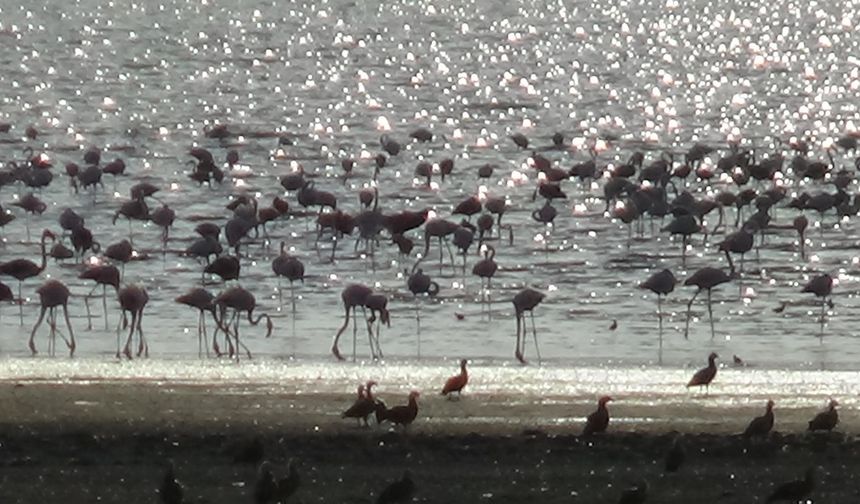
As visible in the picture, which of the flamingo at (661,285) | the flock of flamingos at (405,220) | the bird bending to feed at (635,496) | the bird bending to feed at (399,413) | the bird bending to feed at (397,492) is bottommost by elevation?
the bird bending to feed at (635,496)

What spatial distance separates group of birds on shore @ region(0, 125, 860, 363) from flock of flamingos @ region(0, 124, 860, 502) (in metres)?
0.02

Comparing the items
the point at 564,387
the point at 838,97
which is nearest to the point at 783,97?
the point at 838,97

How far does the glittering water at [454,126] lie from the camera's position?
648 inches

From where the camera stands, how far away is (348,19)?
48344 millimetres

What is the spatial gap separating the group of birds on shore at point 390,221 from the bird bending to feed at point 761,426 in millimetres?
3350

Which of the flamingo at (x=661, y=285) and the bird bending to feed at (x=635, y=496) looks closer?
the bird bending to feed at (x=635, y=496)

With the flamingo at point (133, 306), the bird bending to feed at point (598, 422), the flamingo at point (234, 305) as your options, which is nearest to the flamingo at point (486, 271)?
the flamingo at point (234, 305)

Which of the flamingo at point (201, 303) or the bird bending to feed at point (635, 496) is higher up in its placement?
the flamingo at point (201, 303)

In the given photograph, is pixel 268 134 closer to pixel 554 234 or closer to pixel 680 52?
pixel 554 234

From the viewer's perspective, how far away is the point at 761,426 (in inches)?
462

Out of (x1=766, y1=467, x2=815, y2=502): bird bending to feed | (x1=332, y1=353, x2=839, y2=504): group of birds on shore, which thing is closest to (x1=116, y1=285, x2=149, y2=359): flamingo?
(x1=332, y1=353, x2=839, y2=504): group of birds on shore

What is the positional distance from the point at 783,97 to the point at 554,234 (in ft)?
47.2

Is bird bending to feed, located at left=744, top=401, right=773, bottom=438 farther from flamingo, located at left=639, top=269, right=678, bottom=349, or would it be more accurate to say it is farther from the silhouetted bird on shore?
flamingo, located at left=639, top=269, right=678, bottom=349

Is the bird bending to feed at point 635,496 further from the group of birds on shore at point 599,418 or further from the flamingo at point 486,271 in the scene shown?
the flamingo at point 486,271
